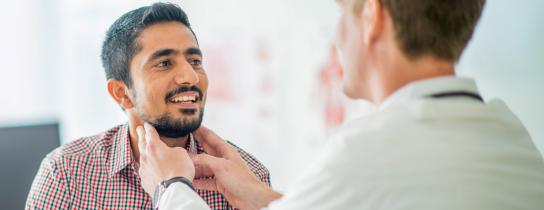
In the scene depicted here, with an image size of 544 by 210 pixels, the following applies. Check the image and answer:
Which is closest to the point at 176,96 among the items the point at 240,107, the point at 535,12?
the point at 535,12

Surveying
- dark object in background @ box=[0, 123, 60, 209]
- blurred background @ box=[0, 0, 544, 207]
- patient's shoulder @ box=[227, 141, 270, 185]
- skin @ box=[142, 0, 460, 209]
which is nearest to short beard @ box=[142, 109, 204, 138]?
patient's shoulder @ box=[227, 141, 270, 185]

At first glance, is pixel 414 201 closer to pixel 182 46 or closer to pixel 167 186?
pixel 167 186

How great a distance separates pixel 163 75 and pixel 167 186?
416 millimetres

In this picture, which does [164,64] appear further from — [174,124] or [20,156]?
[20,156]

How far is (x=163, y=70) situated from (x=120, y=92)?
0.17 m

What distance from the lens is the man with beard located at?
4.73 feet

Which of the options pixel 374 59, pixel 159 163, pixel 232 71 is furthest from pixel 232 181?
pixel 232 71

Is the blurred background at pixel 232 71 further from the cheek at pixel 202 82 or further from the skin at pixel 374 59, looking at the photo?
the skin at pixel 374 59

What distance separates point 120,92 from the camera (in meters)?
1.57

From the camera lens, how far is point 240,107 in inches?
118

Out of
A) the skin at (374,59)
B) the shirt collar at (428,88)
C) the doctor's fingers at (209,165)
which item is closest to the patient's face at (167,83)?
the doctor's fingers at (209,165)

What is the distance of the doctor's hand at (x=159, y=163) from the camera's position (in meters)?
1.22

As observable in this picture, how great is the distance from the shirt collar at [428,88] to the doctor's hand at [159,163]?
516 millimetres

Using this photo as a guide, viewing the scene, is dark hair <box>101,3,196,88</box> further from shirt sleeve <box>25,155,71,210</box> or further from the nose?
shirt sleeve <box>25,155,71,210</box>
